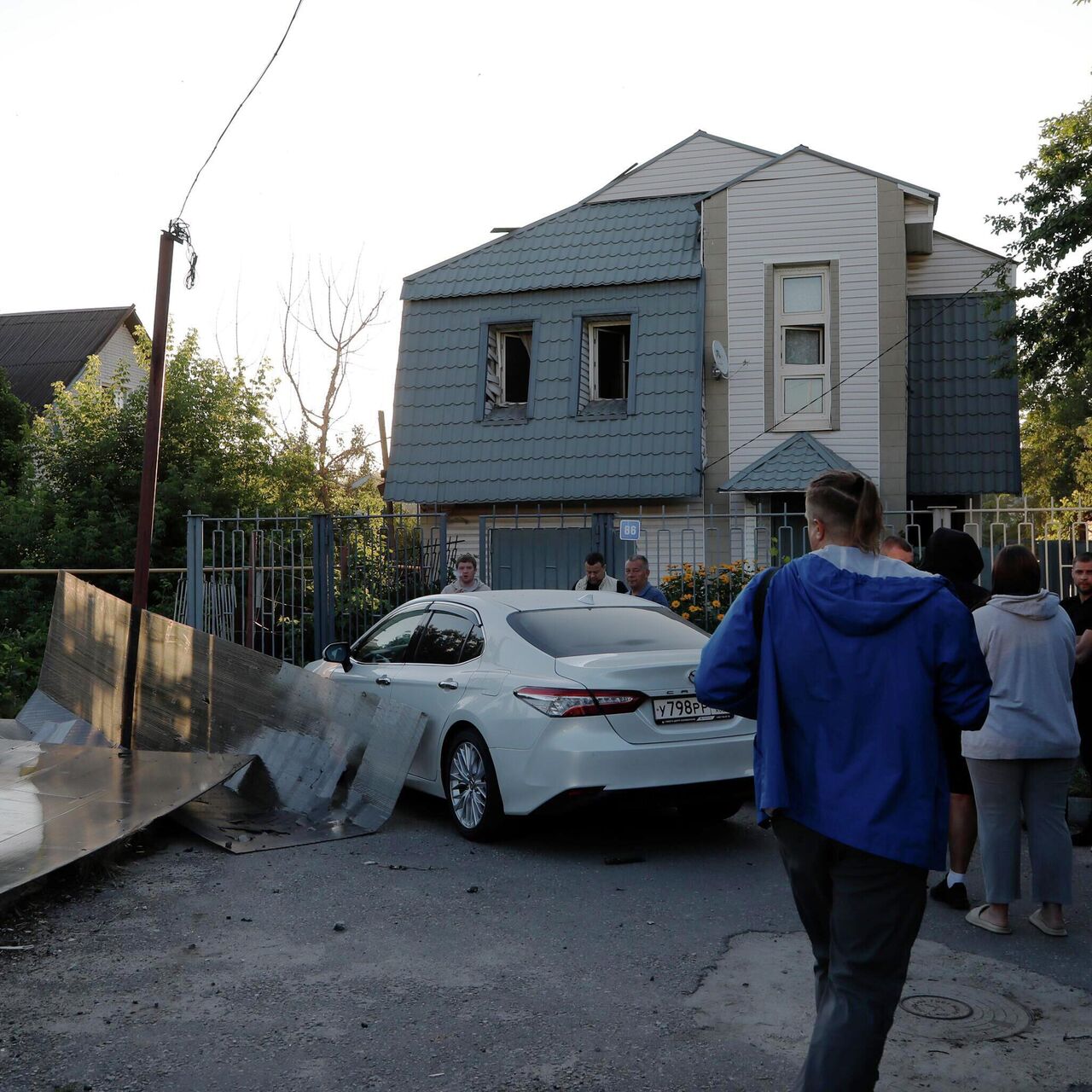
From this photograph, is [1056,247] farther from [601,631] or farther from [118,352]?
[118,352]

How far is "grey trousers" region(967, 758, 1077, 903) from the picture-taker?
5.28 metres

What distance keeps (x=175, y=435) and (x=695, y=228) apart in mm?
11641

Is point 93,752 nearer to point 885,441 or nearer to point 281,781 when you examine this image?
point 281,781

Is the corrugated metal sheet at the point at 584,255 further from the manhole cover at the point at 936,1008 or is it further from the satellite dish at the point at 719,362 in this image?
the manhole cover at the point at 936,1008

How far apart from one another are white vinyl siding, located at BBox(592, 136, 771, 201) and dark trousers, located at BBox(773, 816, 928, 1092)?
59.2 feet

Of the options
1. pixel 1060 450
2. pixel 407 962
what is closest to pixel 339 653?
pixel 407 962

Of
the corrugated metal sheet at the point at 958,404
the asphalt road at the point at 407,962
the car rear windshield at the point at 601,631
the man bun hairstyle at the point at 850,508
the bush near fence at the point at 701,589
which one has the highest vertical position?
the corrugated metal sheet at the point at 958,404

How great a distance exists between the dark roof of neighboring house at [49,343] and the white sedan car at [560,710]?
33.0m

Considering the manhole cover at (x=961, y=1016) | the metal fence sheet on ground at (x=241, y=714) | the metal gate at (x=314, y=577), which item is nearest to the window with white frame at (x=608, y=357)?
the metal gate at (x=314, y=577)

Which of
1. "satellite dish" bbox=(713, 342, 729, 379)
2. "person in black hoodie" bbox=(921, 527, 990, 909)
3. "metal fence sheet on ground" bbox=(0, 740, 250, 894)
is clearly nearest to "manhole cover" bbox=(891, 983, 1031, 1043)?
"person in black hoodie" bbox=(921, 527, 990, 909)

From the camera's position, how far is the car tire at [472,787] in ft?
23.0

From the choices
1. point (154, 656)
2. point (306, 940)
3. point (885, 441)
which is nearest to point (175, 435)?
point (885, 441)

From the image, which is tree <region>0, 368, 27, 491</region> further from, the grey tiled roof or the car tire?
the car tire

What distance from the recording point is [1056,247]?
1395 cm
